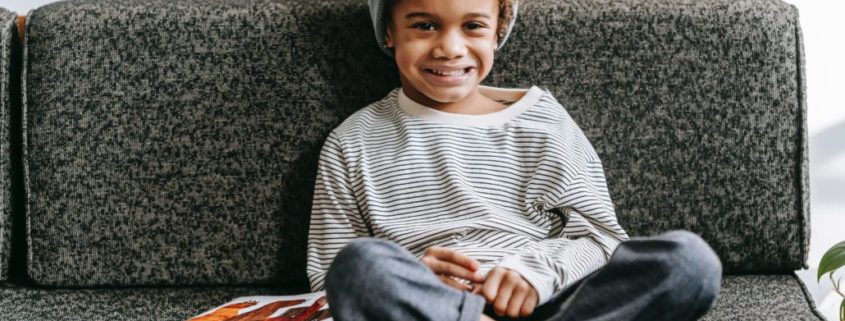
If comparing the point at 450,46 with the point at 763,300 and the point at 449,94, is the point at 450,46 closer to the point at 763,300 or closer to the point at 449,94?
the point at 449,94

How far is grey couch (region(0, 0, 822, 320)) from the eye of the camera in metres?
1.32

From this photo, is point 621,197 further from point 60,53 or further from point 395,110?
point 60,53

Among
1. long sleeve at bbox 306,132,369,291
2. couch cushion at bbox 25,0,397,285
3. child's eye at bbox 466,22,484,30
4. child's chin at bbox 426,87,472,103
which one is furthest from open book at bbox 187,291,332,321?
child's eye at bbox 466,22,484,30

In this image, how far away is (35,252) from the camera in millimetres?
1354

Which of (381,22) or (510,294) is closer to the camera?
(510,294)

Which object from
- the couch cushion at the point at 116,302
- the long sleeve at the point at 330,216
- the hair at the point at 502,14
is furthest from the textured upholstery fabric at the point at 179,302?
the hair at the point at 502,14

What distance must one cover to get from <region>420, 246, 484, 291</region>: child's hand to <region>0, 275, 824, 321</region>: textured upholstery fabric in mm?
337

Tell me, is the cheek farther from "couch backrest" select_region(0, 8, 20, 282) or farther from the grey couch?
"couch backrest" select_region(0, 8, 20, 282)

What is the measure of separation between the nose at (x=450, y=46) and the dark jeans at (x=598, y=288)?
13.8 inches

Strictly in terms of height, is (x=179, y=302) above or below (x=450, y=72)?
below

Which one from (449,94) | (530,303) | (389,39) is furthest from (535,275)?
(389,39)

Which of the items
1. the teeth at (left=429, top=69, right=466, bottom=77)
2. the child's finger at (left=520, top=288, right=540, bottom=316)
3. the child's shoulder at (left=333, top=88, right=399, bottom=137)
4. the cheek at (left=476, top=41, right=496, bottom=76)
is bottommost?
the child's finger at (left=520, top=288, right=540, bottom=316)

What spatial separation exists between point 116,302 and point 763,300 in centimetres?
91

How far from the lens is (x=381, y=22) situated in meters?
1.27
